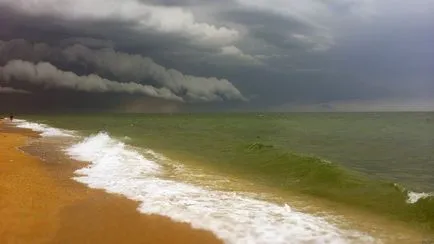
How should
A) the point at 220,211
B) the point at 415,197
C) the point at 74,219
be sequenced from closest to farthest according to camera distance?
1. the point at 74,219
2. the point at 220,211
3. the point at 415,197

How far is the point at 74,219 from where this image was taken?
10.2 metres

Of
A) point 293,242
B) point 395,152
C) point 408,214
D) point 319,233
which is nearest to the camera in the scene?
point 293,242

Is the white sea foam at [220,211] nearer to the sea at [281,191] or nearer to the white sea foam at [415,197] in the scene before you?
the sea at [281,191]

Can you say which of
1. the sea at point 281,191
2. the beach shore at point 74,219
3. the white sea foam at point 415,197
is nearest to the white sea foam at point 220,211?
the sea at point 281,191

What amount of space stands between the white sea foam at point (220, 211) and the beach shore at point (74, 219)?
49 cm

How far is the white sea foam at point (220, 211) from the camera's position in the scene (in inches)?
361

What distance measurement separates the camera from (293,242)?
871cm

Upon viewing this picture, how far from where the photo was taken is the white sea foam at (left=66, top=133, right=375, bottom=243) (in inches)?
361

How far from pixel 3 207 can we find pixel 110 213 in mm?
2821

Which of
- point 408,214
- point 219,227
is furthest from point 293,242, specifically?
point 408,214

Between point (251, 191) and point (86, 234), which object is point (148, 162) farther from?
point (86, 234)

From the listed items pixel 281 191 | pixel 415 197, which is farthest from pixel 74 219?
pixel 415 197

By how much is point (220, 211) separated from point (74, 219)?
139 inches

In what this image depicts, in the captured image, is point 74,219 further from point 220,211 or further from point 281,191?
point 281,191
